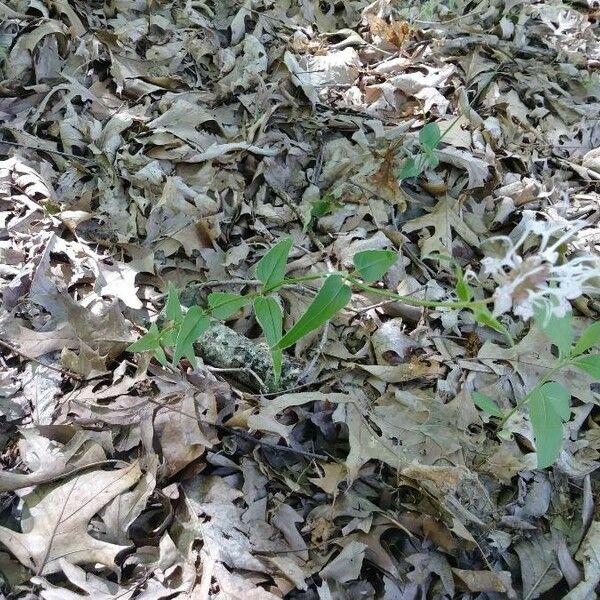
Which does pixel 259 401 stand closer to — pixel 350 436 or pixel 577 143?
pixel 350 436

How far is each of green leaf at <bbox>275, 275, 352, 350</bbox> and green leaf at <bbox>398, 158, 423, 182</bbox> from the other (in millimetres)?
1208

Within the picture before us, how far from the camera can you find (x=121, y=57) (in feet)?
9.42

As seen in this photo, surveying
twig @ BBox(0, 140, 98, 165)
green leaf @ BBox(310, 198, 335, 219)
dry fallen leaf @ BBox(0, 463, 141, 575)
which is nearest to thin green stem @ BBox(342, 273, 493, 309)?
dry fallen leaf @ BBox(0, 463, 141, 575)

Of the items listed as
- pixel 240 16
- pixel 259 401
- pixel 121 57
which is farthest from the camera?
pixel 240 16

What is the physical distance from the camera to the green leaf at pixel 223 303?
59.9 inches

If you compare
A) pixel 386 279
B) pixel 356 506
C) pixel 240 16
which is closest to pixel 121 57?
pixel 240 16

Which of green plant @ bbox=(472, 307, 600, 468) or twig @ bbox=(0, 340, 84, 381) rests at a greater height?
green plant @ bbox=(472, 307, 600, 468)

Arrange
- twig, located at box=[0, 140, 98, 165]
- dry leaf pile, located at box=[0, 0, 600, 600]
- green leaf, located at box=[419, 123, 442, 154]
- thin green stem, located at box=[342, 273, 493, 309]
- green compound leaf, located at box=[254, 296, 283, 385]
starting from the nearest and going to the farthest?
thin green stem, located at box=[342, 273, 493, 309] < green compound leaf, located at box=[254, 296, 283, 385] < dry leaf pile, located at box=[0, 0, 600, 600] < green leaf, located at box=[419, 123, 442, 154] < twig, located at box=[0, 140, 98, 165]

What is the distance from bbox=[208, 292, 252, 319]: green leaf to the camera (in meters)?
1.52

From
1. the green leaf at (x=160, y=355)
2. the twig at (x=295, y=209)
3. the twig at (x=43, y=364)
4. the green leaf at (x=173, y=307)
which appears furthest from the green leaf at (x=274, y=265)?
the twig at (x=295, y=209)

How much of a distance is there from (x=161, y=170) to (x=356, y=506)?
5.13ft

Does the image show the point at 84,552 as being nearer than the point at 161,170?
Yes

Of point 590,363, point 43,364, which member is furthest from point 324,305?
point 43,364

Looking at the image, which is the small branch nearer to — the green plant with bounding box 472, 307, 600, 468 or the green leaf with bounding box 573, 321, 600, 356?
the green plant with bounding box 472, 307, 600, 468
